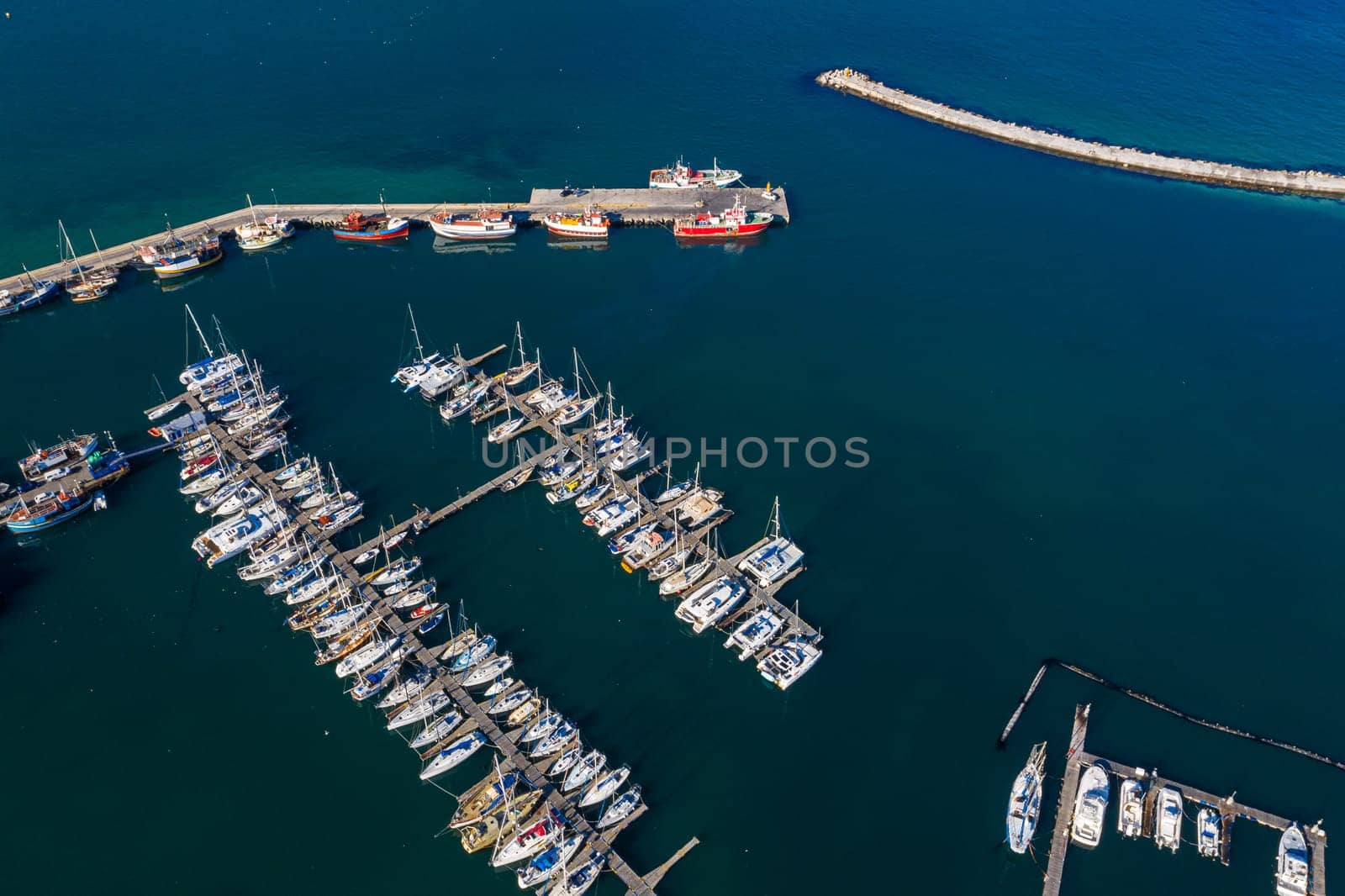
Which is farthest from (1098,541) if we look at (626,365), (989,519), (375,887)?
(375,887)

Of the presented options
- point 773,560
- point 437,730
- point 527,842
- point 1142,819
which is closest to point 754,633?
point 773,560

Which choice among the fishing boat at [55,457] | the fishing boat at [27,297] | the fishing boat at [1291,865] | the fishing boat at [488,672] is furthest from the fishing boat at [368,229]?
the fishing boat at [1291,865]

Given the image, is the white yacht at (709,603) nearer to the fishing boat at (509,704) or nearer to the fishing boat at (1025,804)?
the fishing boat at (509,704)

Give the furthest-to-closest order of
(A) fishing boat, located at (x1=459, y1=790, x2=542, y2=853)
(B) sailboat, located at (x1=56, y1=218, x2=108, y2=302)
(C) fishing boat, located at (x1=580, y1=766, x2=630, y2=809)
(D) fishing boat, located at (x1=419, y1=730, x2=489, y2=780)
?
1. (B) sailboat, located at (x1=56, y1=218, x2=108, y2=302)
2. (D) fishing boat, located at (x1=419, y1=730, x2=489, y2=780)
3. (C) fishing boat, located at (x1=580, y1=766, x2=630, y2=809)
4. (A) fishing boat, located at (x1=459, y1=790, x2=542, y2=853)

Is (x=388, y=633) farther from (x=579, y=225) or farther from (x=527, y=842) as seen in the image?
(x=579, y=225)

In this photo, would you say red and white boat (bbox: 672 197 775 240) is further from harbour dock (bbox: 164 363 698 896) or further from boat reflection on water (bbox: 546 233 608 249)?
harbour dock (bbox: 164 363 698 896)

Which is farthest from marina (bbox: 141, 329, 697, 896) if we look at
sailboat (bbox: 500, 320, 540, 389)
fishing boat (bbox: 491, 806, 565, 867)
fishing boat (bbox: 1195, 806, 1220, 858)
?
fishing boat (bbox: 1195, 806, 1220, 858)

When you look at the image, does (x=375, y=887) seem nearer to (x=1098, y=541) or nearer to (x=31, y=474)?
(x=31, y=474)
